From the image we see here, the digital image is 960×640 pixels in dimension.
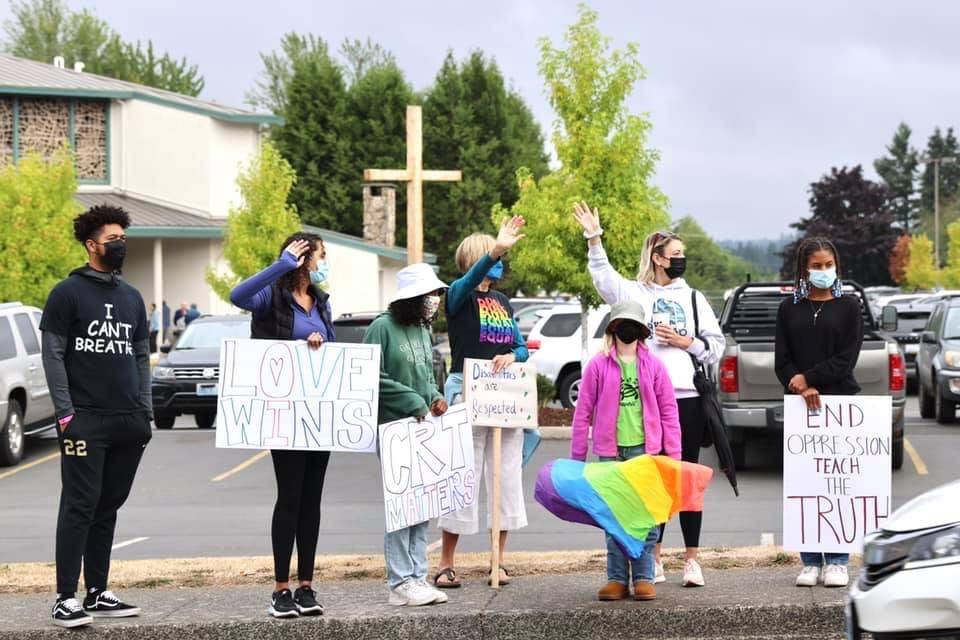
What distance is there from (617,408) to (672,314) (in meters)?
0.75

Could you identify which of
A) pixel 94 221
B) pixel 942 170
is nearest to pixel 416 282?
pixel 94 221

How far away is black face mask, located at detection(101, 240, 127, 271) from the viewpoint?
7.95m

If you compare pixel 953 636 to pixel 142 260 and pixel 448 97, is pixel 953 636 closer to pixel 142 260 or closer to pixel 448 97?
pixel 142 260

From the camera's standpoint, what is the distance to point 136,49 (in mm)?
91125

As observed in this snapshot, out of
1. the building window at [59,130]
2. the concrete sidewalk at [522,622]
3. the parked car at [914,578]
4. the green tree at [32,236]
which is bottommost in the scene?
the concrete sidewalk at [522,622]

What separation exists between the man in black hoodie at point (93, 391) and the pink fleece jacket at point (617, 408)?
7.57 feet

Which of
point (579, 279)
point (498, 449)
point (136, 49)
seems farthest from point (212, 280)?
point (136, 49)

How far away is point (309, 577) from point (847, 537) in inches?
118

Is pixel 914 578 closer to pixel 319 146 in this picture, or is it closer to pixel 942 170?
pixel 319 146

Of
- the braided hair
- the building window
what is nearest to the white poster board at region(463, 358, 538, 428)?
the braided hair

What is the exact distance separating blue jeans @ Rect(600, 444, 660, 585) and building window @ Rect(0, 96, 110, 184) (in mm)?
42748

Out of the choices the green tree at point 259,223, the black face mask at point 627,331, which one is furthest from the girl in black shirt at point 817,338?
the green tree at point 259,223

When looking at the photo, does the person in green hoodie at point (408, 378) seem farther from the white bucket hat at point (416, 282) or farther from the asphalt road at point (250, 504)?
the asphalt road at point (250, 504)

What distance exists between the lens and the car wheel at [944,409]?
2147cm
